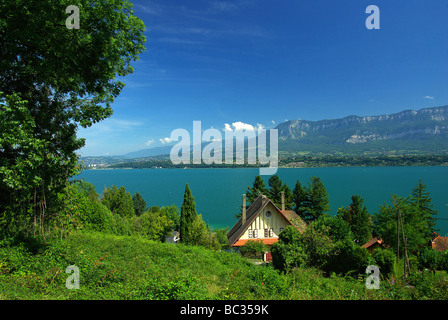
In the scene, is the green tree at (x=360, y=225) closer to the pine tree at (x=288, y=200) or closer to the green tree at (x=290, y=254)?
the pine tree at (x=288, y=200)

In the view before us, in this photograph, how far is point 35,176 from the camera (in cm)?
567

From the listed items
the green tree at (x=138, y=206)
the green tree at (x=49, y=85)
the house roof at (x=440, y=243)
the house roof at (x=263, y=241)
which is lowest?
the green tree at (x=138, y=206)

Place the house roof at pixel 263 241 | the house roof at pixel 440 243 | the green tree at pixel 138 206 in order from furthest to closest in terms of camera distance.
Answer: the green tree at pixel 138 206 → the house roof at pixel 440 243 → the house roof at pixel 263 241

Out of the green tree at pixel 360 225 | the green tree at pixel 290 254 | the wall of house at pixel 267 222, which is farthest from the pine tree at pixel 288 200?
the green tree at pixel 290 254

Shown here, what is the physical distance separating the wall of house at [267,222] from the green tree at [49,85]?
59.5 feet

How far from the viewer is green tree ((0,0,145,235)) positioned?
17.3 ft

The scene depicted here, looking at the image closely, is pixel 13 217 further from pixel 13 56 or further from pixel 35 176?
pixel 13 56

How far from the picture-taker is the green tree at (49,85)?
5.27m

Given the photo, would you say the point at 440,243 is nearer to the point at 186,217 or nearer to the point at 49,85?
the point at 186,217

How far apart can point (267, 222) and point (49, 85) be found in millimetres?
21049

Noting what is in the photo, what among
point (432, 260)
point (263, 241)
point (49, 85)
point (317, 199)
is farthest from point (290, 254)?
point (317, 199)

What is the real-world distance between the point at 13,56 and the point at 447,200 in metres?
90.1

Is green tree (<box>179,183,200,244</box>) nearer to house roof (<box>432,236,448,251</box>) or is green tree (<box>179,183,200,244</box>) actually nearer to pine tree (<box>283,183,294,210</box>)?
pine tree (<box>283,183,294,210</box>)

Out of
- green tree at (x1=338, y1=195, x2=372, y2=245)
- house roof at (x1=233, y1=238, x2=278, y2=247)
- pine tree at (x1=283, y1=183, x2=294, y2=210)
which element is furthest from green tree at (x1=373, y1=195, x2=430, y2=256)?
pine tree at (x1=283, y1=183, x2=294, y2=210)
